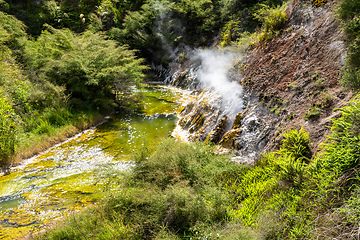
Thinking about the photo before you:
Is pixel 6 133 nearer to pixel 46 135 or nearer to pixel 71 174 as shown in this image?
pixel 46 135

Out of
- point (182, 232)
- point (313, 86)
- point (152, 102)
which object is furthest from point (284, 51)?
point (152, 102)

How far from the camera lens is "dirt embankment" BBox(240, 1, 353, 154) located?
13.3ft

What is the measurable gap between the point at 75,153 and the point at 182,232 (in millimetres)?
5608

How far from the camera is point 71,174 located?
5.99m

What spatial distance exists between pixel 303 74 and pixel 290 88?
0.46 metres

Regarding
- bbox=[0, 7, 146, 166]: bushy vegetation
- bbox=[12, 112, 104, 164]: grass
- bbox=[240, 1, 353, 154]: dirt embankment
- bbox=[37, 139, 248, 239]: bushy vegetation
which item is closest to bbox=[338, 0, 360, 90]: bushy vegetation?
bbox=[240, 1, 353, 154]: dirt embankment

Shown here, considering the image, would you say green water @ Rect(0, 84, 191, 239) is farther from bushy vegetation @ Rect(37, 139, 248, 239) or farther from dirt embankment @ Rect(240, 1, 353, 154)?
dirt embankment @ Rect(240, 1, 353, 154)

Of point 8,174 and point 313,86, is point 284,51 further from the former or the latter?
point 8,174

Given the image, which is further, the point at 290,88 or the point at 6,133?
the point at 6,133

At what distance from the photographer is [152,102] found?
43.3 feet

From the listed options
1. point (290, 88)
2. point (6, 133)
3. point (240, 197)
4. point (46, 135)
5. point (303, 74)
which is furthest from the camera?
point (46, 135)

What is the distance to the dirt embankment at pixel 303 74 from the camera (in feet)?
13.3

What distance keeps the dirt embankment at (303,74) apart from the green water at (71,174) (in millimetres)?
3756

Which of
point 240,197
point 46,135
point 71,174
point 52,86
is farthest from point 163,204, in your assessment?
point 52,86
